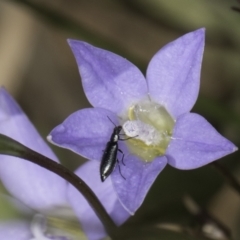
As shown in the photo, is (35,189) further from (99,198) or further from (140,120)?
(140,120)

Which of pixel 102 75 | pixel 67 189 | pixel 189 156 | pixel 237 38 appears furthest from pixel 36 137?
pixel 237 38

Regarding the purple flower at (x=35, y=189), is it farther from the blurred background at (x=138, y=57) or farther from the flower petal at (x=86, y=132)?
the blurred background at (x=138, y=57)

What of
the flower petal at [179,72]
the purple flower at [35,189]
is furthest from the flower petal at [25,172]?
the flower petal at [179,72]

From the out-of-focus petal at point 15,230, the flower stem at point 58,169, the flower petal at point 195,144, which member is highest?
the flower petal at point 195,144

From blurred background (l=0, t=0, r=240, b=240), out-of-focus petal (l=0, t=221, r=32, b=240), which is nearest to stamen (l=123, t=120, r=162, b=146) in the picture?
out-of-focus petal (l=0, t=221, r=32, b=240)

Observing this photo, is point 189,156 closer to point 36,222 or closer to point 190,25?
point 36,222

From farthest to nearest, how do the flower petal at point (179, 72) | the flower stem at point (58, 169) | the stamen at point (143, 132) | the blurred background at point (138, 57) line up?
1. the blurred background at point (138, 57)
2. the stamen at point (143, 132)
3. the flower petal at point (179, 72)
4. the flower stem at point (58, 169)

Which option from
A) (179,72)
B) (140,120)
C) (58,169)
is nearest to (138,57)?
(140,120)
